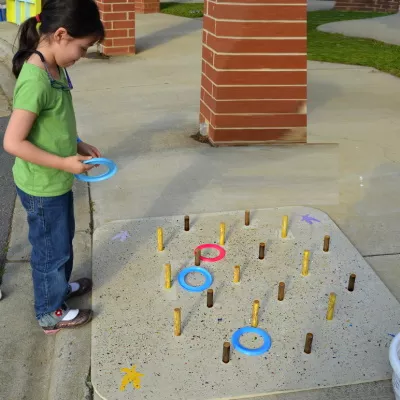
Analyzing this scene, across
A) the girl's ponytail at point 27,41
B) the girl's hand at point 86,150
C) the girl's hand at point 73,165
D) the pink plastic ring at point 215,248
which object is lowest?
the pink plastic ring at point 215,248

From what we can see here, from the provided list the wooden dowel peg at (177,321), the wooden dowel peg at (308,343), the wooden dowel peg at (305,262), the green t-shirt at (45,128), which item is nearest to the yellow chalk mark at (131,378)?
the wooden dowel peg at (177,321)

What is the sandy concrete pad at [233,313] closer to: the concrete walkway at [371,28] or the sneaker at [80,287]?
the sneaker at [80,287]

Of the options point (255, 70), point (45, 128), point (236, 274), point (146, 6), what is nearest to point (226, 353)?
point (236, 274)

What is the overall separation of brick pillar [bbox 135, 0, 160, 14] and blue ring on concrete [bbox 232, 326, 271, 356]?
613 inches

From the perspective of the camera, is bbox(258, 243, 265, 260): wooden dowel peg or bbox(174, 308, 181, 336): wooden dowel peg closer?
bbox(174, 308, 181, 336): wooden dowel peg

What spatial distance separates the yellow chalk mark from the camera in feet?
8.25

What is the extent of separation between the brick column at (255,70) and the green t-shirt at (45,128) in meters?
2.87

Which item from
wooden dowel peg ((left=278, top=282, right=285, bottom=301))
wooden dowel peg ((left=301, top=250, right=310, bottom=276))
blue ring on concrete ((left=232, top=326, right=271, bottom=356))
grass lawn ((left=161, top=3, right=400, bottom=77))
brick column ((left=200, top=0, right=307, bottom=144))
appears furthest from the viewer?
grass lawn ((left=161, top=3, right=400, bottom=77))

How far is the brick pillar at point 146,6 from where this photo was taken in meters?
16.8

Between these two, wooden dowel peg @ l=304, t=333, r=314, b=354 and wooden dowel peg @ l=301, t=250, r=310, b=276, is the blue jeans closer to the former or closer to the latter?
wooden dowel peg @ l=304, t=333, r=314, b=354

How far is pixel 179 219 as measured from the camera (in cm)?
400

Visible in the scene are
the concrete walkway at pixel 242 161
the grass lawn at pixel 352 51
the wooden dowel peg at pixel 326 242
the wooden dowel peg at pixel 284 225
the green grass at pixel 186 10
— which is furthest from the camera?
the green grass at pixel 186 10

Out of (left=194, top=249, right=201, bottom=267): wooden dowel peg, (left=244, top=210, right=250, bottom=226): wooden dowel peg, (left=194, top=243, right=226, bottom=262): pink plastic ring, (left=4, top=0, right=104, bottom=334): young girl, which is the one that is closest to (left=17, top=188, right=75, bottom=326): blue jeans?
(left=4, top=0, right=104, bottom=334): young girl

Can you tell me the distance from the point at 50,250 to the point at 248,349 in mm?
1133
